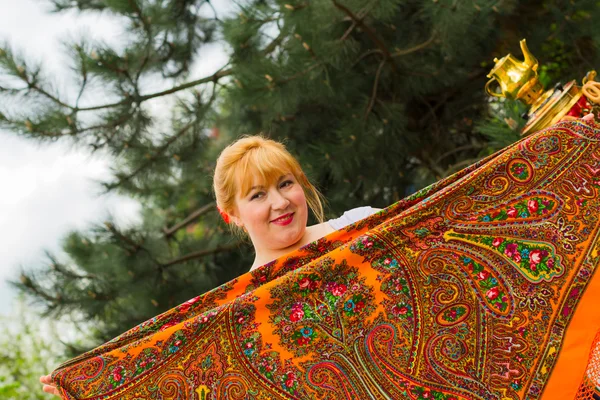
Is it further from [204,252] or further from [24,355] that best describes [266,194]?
[24,355]

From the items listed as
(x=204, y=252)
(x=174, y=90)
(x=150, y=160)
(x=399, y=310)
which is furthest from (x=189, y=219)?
(x=399, y=310)

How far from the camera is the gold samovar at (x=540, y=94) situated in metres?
1.88

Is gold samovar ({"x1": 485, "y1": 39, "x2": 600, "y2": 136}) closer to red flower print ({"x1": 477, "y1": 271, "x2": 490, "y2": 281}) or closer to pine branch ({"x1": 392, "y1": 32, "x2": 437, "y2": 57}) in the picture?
red flower print ({"x1": 477, "y1": 271, "x2": 490, "y2": 281})

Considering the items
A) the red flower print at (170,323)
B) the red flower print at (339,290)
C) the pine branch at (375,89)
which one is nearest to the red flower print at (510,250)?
the red flower print at (339,290)

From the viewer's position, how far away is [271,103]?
3146 mm

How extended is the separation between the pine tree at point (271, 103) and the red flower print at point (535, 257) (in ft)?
4.37

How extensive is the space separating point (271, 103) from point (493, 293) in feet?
5.68

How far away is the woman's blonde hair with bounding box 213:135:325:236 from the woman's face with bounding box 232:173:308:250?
0.07 ft

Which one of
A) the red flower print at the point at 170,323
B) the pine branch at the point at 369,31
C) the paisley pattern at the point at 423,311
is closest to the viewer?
the paisley pattern at the point at 423,311

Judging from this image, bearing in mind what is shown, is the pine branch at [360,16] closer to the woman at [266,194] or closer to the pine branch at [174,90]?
the pine branch at [174,90]

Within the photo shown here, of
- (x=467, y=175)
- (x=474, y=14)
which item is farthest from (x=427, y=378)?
(x=474, y=14)

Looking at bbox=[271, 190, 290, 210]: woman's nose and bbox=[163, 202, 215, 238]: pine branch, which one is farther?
bbox=[163, 202, 215, 238]: pine branch

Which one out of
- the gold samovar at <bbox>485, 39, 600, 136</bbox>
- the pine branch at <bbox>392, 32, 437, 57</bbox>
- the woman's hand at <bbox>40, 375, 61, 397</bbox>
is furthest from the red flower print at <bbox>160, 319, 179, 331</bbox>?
the pine branch at <bbox>392, 32, 437, 57</bbox>

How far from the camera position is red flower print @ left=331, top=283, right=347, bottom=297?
171 centimetres
